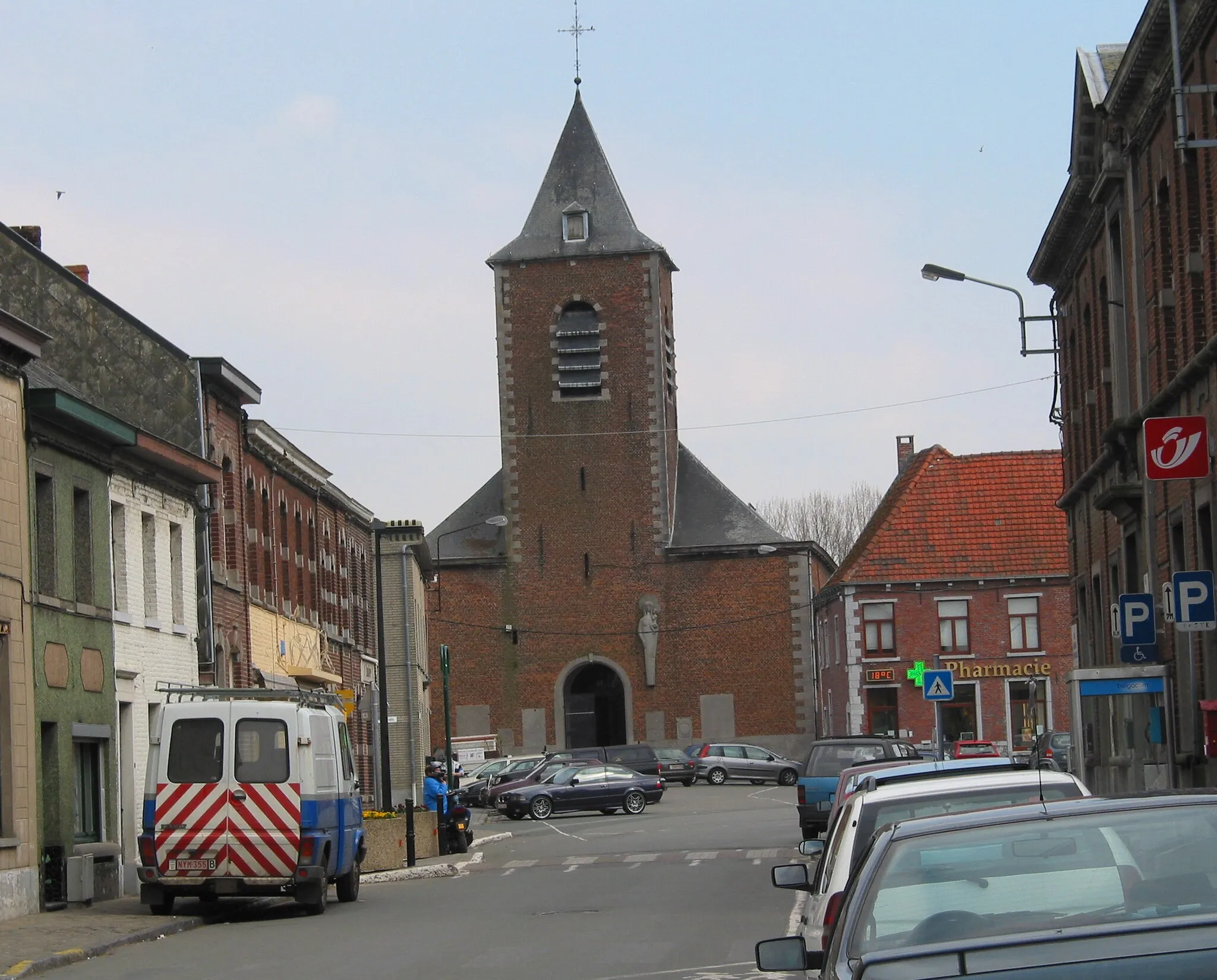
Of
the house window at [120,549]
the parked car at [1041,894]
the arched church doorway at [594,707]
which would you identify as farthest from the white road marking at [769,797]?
the parked car at [1041,894]

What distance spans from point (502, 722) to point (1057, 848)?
66.4 meters

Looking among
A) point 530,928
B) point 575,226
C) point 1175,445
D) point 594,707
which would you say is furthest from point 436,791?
point 575,226

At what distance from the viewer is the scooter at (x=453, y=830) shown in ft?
115

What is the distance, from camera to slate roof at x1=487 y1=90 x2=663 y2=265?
73812mm

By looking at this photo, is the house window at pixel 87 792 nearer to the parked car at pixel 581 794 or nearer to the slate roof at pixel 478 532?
the parked car at pixel 581 794

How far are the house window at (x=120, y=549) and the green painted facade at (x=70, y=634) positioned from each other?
2.43 ft

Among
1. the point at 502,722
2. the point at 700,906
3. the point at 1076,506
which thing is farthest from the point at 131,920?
the point at 502,722

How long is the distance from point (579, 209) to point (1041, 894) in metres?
69.6

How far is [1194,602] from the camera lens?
17.6m

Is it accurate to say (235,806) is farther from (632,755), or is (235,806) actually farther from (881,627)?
(881,627)

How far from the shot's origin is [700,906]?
21.2 meters

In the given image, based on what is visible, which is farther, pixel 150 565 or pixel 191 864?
pixel 150 565

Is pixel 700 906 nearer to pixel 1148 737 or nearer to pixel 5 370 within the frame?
pixel 1148 737

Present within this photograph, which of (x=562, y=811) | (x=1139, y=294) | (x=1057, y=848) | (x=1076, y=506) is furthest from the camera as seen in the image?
(x=562, y=811)
